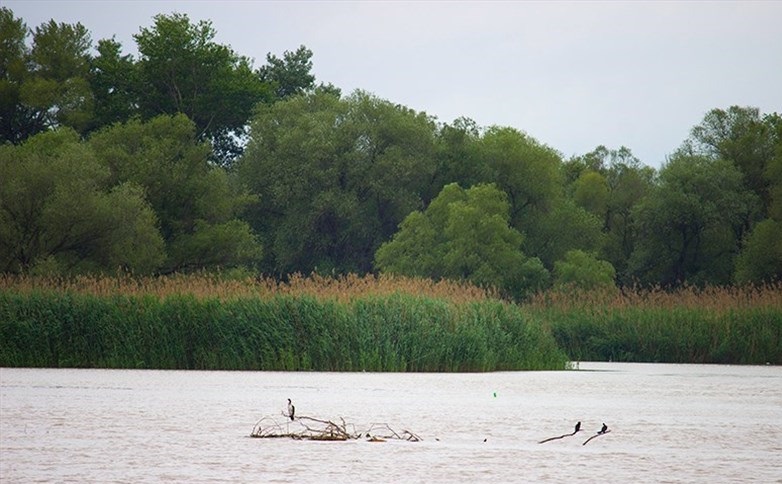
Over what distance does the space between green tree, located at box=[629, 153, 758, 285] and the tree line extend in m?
0.10

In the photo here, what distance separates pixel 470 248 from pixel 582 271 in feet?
16.4

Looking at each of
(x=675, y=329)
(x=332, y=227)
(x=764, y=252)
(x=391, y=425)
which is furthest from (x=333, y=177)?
(x=391, y=425)

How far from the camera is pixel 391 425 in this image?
1727 cm

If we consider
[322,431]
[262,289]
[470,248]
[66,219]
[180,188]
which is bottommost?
[322,431]

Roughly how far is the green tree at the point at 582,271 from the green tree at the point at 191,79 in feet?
69.9

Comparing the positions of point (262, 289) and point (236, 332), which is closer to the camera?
point (236, 332)

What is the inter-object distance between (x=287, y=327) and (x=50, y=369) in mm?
4802

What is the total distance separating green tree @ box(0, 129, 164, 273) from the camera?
2077 inches

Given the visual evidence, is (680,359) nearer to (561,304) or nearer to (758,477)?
(561,304)

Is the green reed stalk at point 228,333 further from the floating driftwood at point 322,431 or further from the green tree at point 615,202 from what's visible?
the green tree at point 615,202

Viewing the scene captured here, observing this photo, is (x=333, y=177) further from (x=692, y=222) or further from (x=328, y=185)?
(x=692, y=222)

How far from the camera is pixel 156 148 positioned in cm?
6175

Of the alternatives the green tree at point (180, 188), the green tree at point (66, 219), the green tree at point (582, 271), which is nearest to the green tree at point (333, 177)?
the green tree at point (180, 188)

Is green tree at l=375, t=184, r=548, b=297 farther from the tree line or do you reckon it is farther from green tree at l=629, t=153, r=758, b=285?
green tree at l=629, t=153, r=758, b=285
